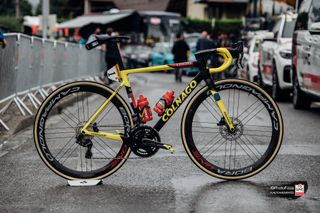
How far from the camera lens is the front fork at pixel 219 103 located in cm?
696

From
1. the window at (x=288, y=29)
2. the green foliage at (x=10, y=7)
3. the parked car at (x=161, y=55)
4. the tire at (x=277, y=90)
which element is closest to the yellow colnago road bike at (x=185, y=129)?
the tire at (x=277, y=90)

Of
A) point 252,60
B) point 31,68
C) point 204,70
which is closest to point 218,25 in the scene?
point 252,60

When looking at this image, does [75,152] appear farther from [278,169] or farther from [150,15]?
[150,15]

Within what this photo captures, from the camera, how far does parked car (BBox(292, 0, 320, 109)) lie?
13016 millimetres

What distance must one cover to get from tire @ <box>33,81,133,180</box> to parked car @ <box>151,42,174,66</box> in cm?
3671

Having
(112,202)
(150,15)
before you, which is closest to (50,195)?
Result: (112,202)

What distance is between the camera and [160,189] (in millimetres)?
6766

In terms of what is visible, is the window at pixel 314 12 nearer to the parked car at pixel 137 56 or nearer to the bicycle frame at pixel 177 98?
the bicycle frame at pixel 177 98

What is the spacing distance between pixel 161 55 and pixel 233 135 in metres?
38.1

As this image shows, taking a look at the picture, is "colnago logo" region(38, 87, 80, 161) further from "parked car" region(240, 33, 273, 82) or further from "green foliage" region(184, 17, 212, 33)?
"green foliage" region(184, 17, 212, 33)

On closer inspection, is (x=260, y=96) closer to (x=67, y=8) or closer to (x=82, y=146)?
(x=82, y=146)

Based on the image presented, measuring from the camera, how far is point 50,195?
259 inches

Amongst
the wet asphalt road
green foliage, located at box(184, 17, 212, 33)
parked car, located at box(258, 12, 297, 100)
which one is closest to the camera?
the wet asphalt road
